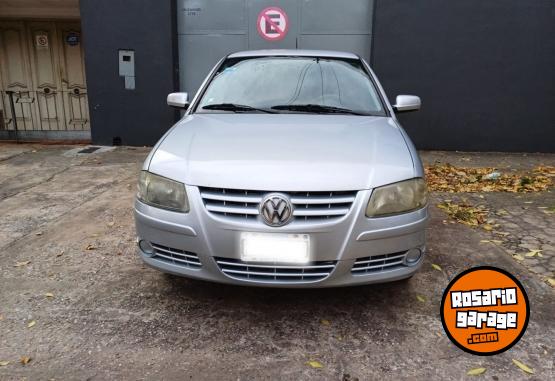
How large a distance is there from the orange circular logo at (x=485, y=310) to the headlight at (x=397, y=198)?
472mm

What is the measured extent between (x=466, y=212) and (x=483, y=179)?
160 cm

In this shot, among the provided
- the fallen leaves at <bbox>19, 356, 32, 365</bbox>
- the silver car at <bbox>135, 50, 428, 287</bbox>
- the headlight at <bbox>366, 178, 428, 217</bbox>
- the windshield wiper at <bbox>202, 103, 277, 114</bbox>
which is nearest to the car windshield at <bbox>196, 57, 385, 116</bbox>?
the windshield wiper at <bbox>202, 103, 277, 114</bbox>

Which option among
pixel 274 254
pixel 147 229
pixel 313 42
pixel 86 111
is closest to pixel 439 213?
pixel 274 254

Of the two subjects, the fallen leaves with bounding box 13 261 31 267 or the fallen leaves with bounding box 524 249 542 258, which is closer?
the fallen leaves with bounding box 13 261 31 267

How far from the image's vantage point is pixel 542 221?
4176 millimetres

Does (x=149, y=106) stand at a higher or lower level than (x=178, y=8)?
lower

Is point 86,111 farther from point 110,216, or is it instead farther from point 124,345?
point 124,345

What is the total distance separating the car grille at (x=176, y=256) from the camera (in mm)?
2350

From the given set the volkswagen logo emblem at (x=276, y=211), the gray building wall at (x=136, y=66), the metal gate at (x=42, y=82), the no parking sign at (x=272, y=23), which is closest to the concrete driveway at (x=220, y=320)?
the volkswagen logo emblem at (x=276, y=211)

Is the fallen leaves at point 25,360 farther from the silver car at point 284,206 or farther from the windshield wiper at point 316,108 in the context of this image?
the windshield wiper at point 316,108

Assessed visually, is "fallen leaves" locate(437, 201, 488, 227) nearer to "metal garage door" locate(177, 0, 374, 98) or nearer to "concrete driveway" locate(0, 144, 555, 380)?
"concrete driveway" locate(0, 144, 555, 380)

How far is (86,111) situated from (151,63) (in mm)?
2707

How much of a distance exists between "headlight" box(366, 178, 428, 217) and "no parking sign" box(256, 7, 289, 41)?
558cm

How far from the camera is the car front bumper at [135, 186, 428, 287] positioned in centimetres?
219
